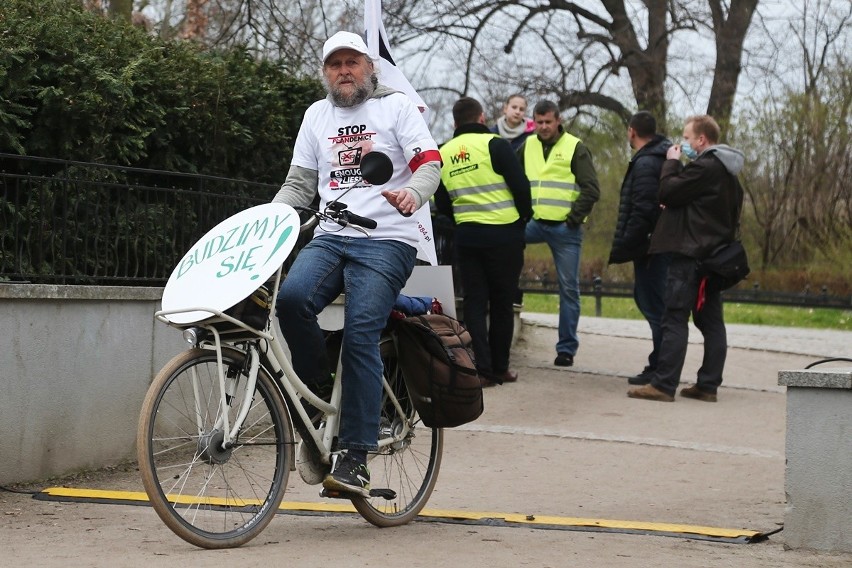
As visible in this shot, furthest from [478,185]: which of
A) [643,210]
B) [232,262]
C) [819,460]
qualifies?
[232,262]

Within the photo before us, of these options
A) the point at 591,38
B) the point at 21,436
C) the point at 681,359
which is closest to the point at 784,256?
the point at 591,38

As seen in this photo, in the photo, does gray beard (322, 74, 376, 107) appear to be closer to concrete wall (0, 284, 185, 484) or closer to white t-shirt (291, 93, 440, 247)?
white t-shirt (291, 93, 440, 247)

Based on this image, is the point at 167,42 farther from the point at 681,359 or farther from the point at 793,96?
the point at 793,96

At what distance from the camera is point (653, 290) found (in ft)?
34.9

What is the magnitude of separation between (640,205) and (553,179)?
0.86 metres

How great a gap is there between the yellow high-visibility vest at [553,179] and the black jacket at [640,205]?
602mm

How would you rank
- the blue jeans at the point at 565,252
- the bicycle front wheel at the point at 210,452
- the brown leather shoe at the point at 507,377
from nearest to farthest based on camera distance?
the bicycle front wheel at the point at 210,452, the brown leather shoe at the point at 507,377, the blue jeans at the point at 565,252

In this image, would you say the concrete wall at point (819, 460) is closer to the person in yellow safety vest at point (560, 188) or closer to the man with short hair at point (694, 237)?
the man with short hair at point (694, 237)

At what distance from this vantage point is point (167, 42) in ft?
29.0

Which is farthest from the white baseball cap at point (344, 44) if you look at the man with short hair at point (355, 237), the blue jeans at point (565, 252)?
the blue jeans at point (565, 252)

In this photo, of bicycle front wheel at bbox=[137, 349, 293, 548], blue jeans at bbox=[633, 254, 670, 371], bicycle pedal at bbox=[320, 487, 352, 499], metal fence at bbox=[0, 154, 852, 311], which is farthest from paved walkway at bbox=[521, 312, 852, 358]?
bicycle front wheel at bbox=[137, 349, 293, 548]

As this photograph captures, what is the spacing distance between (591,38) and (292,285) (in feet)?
70.7

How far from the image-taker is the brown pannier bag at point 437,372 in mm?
5684

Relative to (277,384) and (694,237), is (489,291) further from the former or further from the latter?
(277,384)
